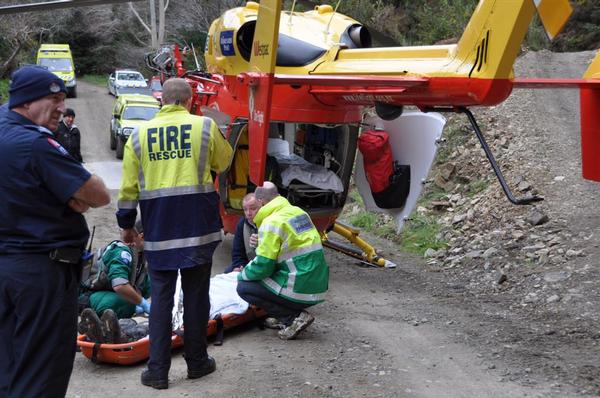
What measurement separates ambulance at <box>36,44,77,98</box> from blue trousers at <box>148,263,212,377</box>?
30958 millimetres

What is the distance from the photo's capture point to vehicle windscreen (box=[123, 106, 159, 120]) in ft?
68.5

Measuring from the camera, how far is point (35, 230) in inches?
149

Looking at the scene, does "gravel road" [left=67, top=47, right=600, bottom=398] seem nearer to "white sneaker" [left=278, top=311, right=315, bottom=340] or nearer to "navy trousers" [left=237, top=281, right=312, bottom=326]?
"white sneaker" [left=278, top=311, right=315, bottom=340]

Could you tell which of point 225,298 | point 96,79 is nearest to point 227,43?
point 225,298

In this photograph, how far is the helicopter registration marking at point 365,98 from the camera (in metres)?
6.75

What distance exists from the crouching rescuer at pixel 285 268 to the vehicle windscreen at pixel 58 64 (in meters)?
31.1

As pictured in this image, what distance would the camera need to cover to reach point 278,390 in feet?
17.0

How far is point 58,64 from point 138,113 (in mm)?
16279

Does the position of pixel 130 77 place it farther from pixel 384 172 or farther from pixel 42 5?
pixel 42 5

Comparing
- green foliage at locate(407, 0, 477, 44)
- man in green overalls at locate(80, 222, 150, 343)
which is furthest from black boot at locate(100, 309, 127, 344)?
green foliage at locate(407, 0, 477, 44)

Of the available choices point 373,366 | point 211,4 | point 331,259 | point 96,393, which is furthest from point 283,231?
point 211,4

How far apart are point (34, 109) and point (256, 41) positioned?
333cm

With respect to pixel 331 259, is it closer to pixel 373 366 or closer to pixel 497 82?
pixel 373 366

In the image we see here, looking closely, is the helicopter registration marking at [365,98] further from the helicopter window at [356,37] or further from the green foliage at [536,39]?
the green foliage at [536,39]
